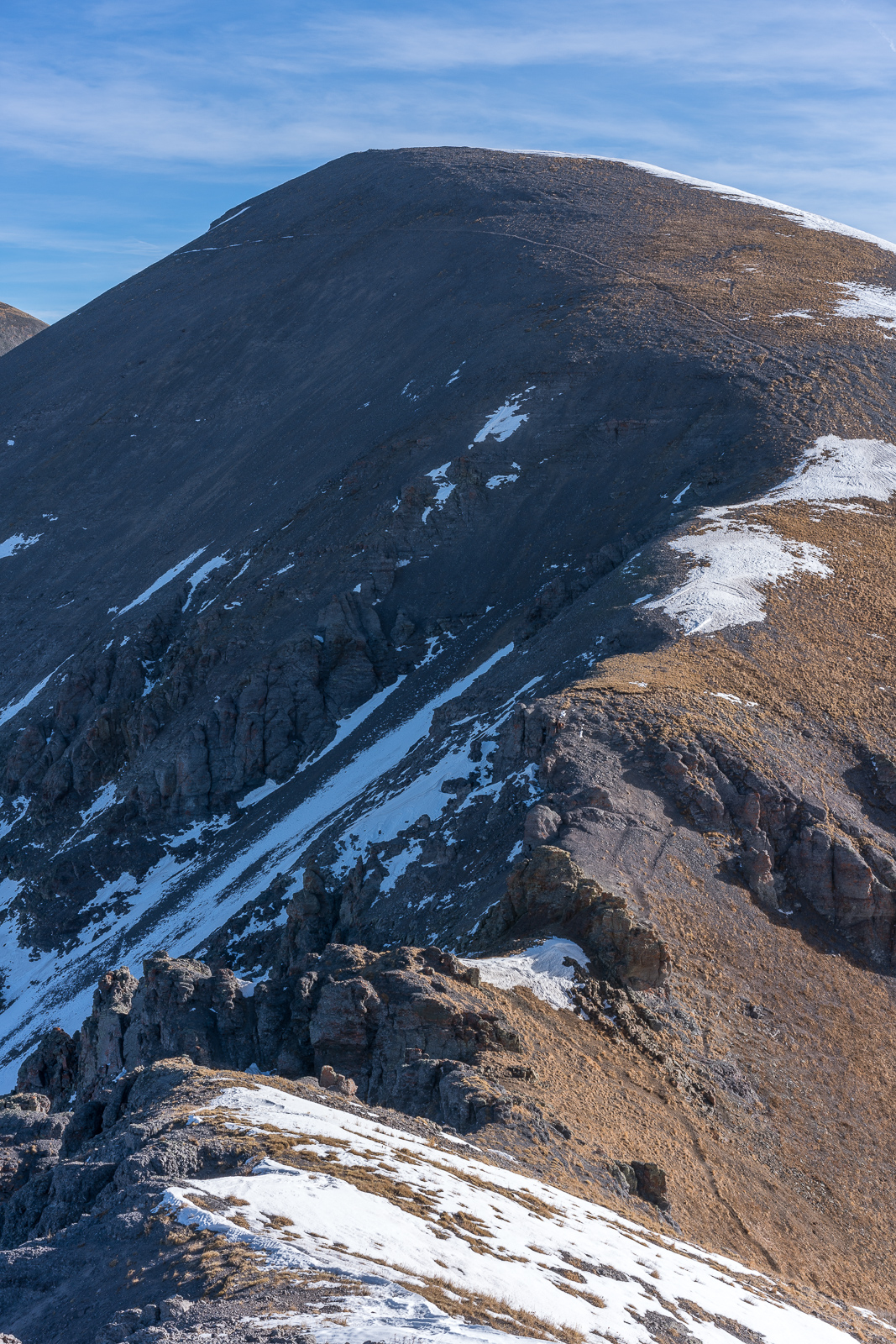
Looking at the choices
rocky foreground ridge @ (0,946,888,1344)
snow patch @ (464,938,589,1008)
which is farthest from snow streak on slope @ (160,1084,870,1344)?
snow patch @ (464,938,589,1008)

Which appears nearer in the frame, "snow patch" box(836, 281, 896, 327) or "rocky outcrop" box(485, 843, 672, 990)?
"rocky outcrop" box(485, 843, 672, 990)

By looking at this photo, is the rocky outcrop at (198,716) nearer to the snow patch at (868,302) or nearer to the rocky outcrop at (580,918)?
the rocky outcrop at (580,918)

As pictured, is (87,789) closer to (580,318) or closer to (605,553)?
(605,553)

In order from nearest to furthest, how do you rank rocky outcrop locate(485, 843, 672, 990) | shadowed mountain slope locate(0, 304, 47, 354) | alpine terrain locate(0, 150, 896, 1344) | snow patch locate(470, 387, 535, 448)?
alpine terrain locate(0, 150, 896, 1344) → rocky outcrop locate(485, 843, 672, 990) → snow patch locate(470, 387, 535, 448) → shadowed mountain slope locate(0, 304, 47, 354)

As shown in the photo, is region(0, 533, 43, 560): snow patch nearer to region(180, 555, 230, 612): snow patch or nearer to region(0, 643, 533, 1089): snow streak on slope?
region(180, 555, 230, 612): snow patch

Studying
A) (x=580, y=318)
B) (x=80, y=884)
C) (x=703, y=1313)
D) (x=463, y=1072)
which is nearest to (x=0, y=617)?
(x=80, y=884)

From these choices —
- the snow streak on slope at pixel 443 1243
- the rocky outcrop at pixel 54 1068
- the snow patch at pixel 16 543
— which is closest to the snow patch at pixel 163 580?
the snow patch at pixel 16 543

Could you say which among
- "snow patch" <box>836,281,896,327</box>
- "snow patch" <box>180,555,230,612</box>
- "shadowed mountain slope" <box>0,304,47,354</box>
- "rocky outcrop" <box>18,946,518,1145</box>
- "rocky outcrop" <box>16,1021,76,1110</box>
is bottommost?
"rocky outcrop" <box>16,1021,76,1110</box>

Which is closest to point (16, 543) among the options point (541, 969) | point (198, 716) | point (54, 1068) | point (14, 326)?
point (198, 716)
